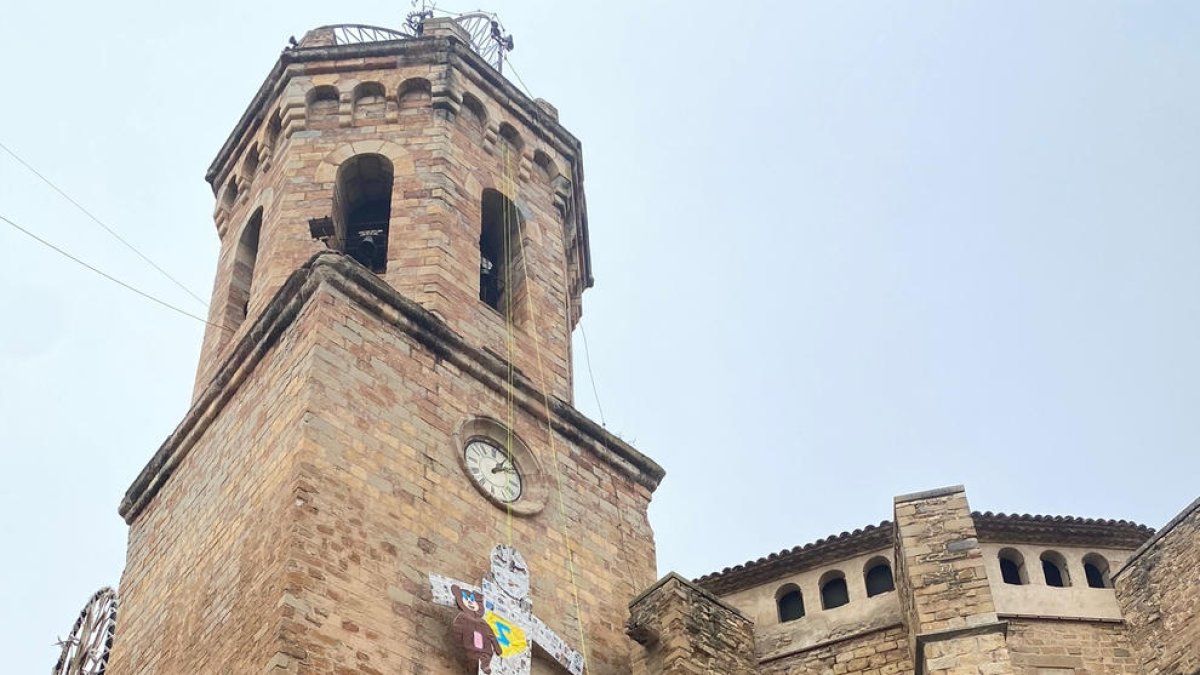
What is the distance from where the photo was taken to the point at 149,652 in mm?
12000

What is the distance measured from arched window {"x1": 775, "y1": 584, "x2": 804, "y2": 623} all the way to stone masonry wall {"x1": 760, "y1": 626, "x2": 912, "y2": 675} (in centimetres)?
55

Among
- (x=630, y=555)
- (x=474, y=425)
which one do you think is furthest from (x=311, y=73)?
(x=630, y=555)

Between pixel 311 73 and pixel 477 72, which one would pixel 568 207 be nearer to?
pixel 477 72

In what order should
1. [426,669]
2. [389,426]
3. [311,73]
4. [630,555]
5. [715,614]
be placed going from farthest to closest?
1. [311,73]
2. [630,555]
3. [715,614]
4. [389,426]
5. [426,669]

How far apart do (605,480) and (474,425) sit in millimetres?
1753

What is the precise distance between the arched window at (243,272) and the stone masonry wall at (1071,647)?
8.60 metres

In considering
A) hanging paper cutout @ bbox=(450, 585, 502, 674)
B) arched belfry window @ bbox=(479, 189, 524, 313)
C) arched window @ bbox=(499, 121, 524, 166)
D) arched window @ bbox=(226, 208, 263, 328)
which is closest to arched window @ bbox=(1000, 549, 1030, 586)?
arched belfry window @ bbox=(479, 189, 524, 313)

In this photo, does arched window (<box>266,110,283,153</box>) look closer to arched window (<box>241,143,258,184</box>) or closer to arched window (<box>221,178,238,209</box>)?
arched window (<box>241,143,258,184</box>)

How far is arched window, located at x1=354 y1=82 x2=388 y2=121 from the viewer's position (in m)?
15.9

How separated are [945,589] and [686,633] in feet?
7.77

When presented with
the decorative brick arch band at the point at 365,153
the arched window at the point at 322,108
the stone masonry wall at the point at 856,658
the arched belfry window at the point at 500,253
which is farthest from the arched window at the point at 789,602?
the arched window at the point at 322,108

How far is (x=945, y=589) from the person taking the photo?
41.5ft

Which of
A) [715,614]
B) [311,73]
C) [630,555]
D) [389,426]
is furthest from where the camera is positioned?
[311,73]

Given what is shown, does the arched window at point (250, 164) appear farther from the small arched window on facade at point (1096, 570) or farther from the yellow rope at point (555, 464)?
the small arched window on facade at point (1096, 570)
